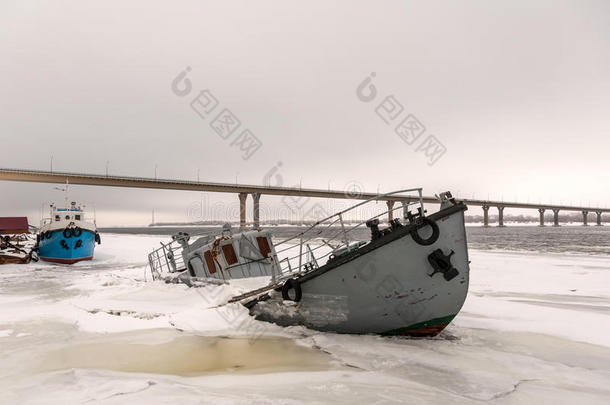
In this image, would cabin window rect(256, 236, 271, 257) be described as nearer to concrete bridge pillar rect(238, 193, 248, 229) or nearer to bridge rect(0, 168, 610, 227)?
bridge rect(0, 168, 610, 227)

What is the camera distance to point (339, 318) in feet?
23.0

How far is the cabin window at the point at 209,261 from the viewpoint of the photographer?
11.3 meters

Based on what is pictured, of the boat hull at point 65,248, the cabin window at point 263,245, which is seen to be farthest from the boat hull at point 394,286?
the boat hull at point 65,248

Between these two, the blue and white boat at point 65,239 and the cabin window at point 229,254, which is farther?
the blue and white boat at point 65,239

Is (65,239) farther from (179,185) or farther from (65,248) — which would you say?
(179,185)

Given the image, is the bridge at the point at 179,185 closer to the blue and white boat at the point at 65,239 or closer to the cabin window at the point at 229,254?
the blue and white boat at the point at 65,239

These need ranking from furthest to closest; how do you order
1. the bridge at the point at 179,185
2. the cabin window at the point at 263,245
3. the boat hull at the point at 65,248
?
the bridge at the point at 179,185, the boat hull at the point at 65,248, the cabin window at the point at 263,245

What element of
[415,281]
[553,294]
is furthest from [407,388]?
[553,294]

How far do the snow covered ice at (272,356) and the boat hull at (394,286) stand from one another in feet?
1.10

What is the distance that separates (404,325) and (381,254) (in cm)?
150

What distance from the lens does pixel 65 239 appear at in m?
25.9

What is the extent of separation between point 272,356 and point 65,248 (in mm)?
25788

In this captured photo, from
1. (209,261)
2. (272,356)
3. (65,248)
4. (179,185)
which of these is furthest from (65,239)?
(179,185)

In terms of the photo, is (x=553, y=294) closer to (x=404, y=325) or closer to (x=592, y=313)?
(x=592, y=313)
